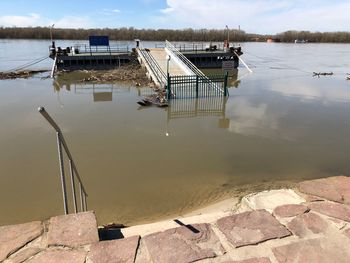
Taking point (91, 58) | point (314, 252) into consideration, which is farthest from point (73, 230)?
point (91, 58)

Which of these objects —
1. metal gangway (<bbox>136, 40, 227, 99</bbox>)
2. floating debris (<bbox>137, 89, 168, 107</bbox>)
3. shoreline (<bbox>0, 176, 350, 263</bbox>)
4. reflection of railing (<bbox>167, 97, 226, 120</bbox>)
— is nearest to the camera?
shoreline (<bbox>0, 176, 350, 263</bbox>)

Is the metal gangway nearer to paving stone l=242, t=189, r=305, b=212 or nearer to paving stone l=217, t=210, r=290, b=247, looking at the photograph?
paving stone l=242, t=189, r=305, b=212

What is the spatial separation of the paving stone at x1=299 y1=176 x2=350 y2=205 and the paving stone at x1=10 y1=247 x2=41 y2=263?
3.49 metres

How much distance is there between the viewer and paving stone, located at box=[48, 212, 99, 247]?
3.04 m

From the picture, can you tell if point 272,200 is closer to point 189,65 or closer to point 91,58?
point 189,65

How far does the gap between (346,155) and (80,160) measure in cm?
847

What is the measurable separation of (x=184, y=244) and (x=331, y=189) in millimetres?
2443

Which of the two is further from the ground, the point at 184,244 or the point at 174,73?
the point at 174,73

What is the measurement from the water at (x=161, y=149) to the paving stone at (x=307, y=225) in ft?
11.5

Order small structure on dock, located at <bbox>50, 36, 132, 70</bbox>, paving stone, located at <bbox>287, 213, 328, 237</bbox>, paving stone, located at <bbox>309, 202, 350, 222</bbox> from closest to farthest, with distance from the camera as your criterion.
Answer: paving stone, located at <bbox>287, 213, 328, 237</bbox> < paving stone, located at <bbox>309, 202, 350, 222</bbox> < small structure on dock, located at <bbox>50, 36, 132, 70</bbox>

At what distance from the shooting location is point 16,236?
314cm

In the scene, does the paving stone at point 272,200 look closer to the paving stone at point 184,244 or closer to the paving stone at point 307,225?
the paving stone at point 307,225

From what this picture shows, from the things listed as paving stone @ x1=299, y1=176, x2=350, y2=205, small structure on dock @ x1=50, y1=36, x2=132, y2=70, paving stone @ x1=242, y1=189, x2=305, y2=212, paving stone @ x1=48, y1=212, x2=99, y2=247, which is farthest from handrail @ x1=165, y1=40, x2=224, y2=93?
paving stone @ x1=48, y1=212, x2=99, y2=247

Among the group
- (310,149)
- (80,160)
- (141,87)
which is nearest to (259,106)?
(310,149)
